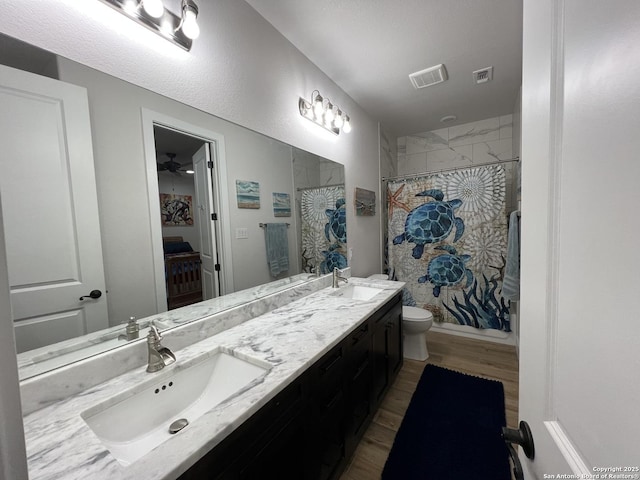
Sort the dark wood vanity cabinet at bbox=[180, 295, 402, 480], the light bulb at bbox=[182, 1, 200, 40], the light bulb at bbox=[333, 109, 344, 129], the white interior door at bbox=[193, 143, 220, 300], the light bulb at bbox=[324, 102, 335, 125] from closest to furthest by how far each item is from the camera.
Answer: the dark wood vanity cabinet at bbox=[180, 295, 402, 480] → the light bulb at bbox=[182, 1, 200, 40] → the white interior door at bbox=[193, 143, 220, 300] → the light bulb at bbox=[324, 102, 335, 125] → the light bulb at bbox=[333, 109, 344, 129]

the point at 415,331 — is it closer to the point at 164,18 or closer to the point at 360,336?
the point at 360,336

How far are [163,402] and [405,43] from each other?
8.16 ft

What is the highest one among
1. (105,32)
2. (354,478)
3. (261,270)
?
(105,32)

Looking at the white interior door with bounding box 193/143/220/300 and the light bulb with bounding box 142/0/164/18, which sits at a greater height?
the light bulb with bounding box 142/0/164/18

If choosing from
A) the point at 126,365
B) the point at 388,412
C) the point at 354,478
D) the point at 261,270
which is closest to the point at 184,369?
the point at 126,365

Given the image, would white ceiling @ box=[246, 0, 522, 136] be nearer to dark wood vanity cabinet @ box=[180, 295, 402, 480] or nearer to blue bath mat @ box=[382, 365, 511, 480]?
dark wood vanity cabinet @ box=[180, 295, 402, 480]

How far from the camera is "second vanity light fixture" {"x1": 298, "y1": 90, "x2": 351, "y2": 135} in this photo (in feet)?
6.35

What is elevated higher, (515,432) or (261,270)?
(261,270)

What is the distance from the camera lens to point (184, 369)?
1002 millimetres

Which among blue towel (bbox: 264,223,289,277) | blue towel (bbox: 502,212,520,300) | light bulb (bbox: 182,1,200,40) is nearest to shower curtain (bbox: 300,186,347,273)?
blue towel (bbox: 264,223,289,277)

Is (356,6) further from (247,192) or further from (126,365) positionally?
(126,365)

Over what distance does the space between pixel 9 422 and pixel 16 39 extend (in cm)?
112

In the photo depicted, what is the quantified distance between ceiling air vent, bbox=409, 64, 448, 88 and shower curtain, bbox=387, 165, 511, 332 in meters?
1.00

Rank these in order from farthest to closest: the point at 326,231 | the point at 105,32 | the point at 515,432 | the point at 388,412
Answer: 1. the point at 326,231
2. the point at 388,412
3. the point at 105,32
4. the point at 515,432
